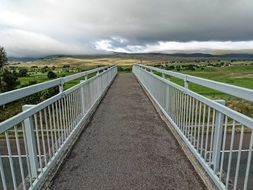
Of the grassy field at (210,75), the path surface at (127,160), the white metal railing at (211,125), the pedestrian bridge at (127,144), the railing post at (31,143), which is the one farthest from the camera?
the grassy field at (210,75)

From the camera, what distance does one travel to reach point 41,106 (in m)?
3.27

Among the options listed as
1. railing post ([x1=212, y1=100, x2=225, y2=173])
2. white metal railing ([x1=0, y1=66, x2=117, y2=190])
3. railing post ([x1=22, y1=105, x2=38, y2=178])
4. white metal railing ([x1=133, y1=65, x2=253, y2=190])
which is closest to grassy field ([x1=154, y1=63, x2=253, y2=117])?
white metal railing ([x1=133, y1=65, x2=253, y2=190])

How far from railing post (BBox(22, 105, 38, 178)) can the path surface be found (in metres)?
0.33

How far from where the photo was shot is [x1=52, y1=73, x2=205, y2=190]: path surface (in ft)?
10.8

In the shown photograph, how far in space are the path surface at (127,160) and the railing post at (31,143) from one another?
33 centimetres

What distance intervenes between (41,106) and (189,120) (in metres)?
2.35

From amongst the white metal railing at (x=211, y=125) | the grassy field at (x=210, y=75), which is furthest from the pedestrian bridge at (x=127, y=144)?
the grassy field at (x=210, y=75)

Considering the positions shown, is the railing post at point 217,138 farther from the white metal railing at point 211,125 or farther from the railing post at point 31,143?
the railing post at point 31,143

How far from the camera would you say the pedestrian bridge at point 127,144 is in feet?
9.10

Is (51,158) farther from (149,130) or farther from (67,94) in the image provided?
(149,130)

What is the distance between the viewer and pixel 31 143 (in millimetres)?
3014

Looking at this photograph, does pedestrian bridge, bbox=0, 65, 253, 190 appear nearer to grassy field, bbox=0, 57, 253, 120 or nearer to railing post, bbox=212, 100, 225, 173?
railing post, bbox=212, 100, 225, 173

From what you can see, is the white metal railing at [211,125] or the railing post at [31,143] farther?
the railing post at [31,143]

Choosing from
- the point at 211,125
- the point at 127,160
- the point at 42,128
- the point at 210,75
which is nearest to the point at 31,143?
the point at 42,128
